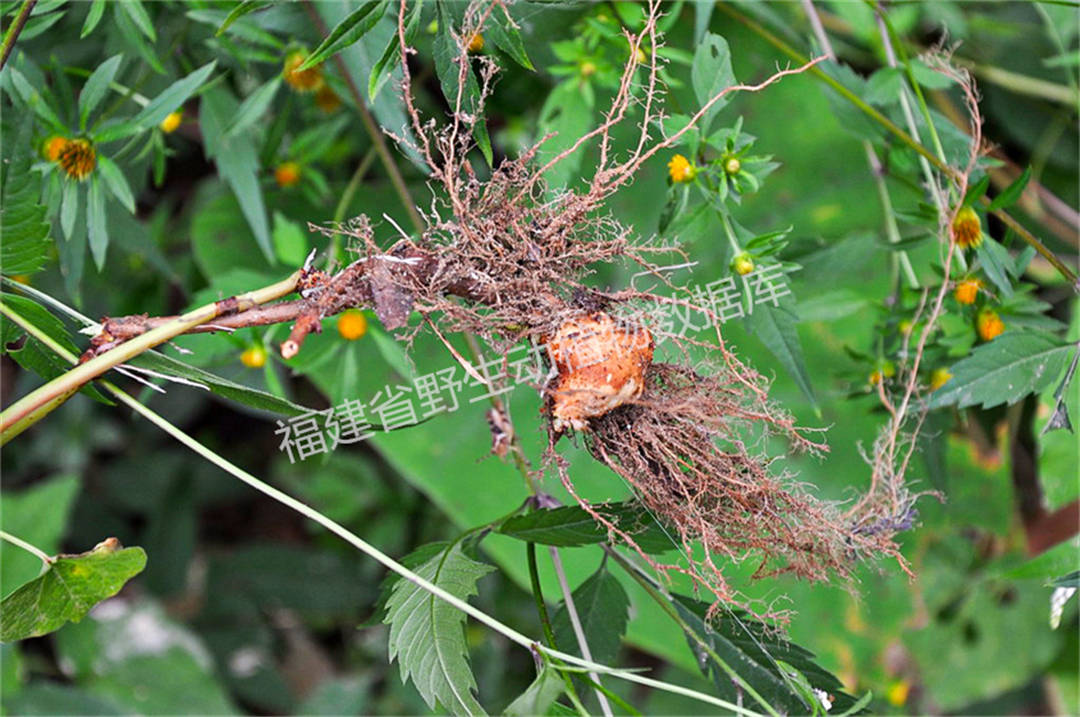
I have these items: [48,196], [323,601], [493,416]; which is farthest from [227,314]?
[323,601]

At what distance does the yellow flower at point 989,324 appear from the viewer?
88 cm

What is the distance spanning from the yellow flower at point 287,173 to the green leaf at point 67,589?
59 cm

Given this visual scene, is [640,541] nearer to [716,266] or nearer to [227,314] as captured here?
[227,314]

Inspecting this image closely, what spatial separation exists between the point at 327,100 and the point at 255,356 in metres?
0.40

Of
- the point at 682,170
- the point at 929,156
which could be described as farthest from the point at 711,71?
the point at 929,156

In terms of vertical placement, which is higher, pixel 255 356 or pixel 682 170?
pixel 682 170

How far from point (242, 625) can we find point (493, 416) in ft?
3.55

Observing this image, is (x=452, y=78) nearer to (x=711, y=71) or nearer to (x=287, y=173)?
(x=711, y=71)

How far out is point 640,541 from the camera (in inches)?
30.8

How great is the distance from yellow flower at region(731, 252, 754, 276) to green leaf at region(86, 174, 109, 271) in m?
0.61

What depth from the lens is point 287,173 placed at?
114cm

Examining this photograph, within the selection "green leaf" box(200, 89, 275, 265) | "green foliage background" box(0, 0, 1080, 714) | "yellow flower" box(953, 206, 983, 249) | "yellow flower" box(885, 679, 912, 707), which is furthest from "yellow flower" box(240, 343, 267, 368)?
"yellow flower" box(885, 679, 912, 707)

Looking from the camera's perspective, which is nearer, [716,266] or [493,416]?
[493,416]

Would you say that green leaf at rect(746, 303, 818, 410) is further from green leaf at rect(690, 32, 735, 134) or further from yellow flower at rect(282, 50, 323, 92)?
yellow flower at rect(282, 50, 323, 92)
